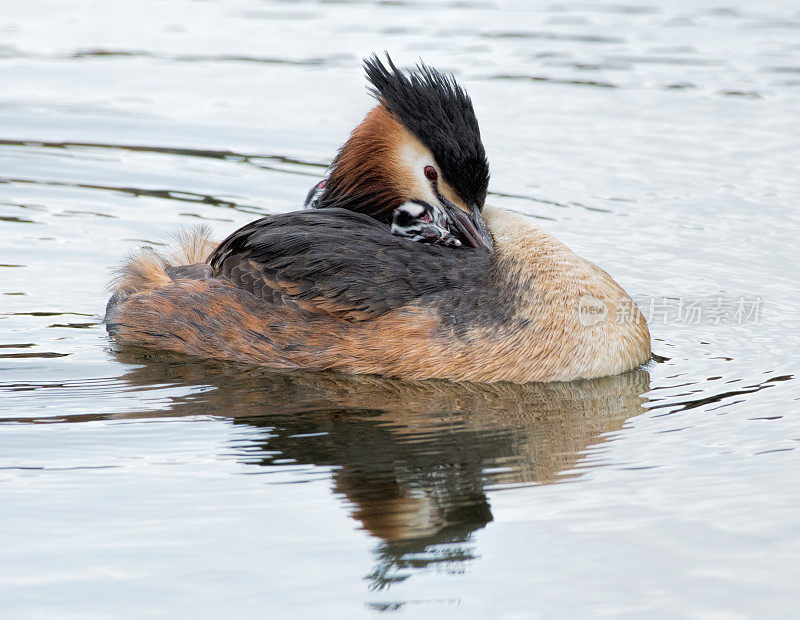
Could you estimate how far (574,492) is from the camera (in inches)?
221

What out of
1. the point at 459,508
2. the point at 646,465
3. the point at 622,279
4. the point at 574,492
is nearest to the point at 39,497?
the point at 459,508

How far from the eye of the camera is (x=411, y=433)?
20.9 feet

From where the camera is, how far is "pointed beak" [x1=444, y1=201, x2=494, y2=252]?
7445mm

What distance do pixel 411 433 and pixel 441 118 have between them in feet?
6.18

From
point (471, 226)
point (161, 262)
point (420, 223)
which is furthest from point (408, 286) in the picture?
point (161, 262)

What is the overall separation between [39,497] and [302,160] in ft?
20.5

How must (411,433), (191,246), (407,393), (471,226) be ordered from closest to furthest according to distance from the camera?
(411,433) → (407,393) → (471,226) → (191,246)

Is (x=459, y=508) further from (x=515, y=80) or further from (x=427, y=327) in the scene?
(x=515, y=80)

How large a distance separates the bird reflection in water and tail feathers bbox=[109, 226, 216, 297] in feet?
1.82

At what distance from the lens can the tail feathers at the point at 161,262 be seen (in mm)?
8016
